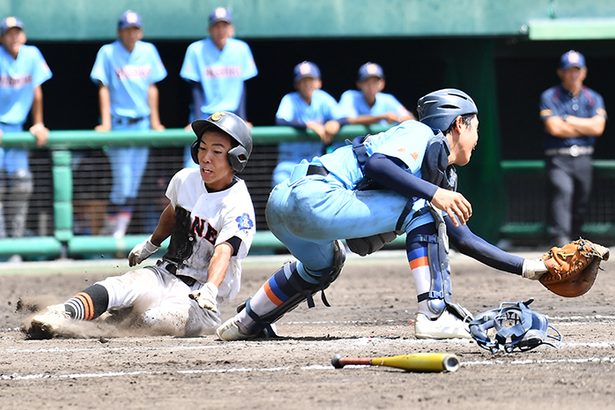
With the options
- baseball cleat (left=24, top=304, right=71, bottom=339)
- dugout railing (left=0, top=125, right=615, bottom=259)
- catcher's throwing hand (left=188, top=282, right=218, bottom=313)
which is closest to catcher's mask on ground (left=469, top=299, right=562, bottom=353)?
catcher's throwing hand (left=188, top=282, right=218, bottom=313)

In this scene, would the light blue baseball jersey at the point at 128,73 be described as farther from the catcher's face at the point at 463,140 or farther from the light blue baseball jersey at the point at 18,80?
the catcher's face at the point at 463,140

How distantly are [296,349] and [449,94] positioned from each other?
1432mm

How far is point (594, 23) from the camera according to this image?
12.4 metres

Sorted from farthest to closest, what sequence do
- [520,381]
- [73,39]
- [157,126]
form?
[73,39] < [157,126] < [520,381]

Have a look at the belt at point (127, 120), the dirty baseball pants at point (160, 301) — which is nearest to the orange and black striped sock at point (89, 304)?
the dirty baseball pants at point (160, 301)

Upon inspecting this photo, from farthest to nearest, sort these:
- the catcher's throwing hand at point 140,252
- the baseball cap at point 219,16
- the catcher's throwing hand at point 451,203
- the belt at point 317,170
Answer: the baseball cap at point 219,16 → the catcher's throwing hand at point 140,252 → the belt at point 317,170 → the catcher's throwing hand at point 451,203

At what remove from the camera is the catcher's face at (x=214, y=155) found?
21.1 feet

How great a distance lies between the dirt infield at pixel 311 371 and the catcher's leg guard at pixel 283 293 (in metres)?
0.18

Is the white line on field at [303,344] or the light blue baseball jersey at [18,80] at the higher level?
the light blue baseball jersey at [18,80]

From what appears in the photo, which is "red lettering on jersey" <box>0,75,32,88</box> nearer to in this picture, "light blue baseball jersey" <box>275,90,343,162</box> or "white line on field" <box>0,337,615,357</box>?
"light blue baseball jersey" <box>275,90,343,162</box>

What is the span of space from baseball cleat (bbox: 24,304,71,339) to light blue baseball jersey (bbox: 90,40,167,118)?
485 cm

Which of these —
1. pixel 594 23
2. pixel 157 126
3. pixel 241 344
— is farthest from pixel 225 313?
pixel 594 23

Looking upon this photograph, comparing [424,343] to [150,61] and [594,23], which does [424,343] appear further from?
[594,23]

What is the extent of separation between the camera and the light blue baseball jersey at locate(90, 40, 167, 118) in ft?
36.3
